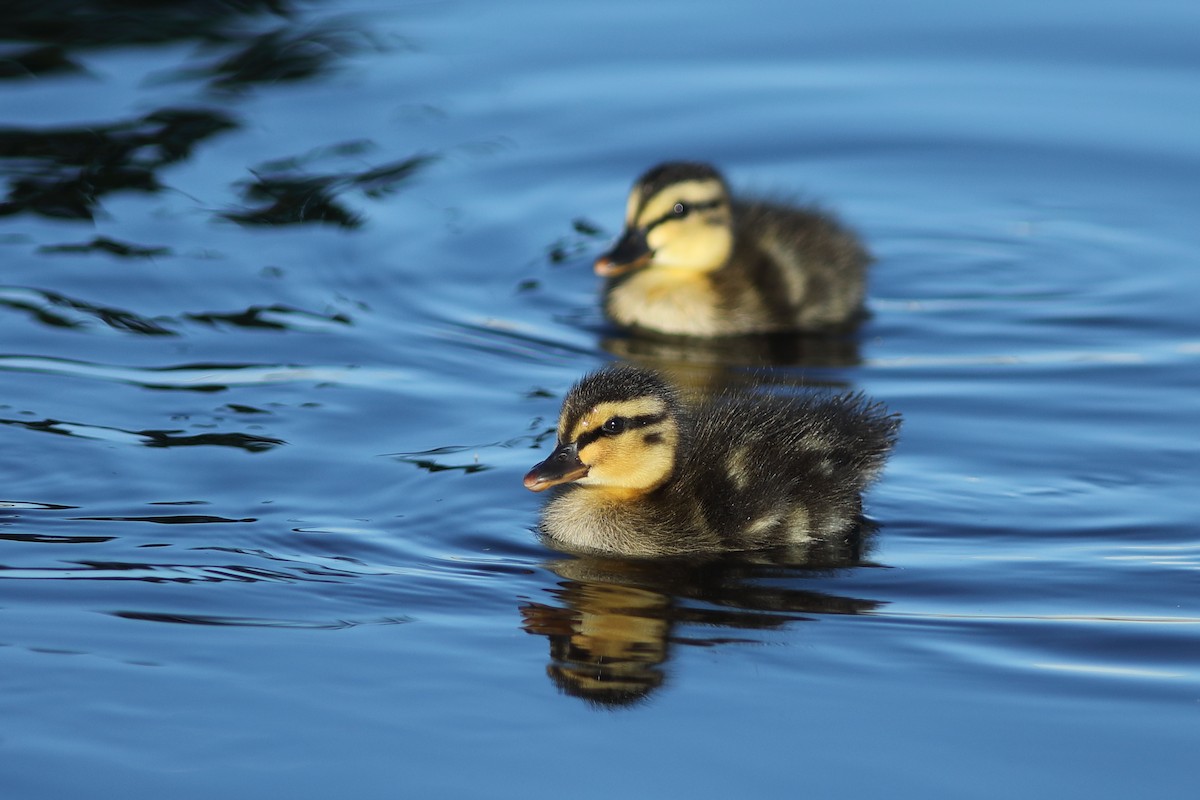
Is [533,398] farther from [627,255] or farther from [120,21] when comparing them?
[120,21]

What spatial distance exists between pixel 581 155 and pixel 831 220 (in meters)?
1.86

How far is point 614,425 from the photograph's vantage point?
5.48 meters

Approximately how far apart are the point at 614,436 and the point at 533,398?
51.2 inches

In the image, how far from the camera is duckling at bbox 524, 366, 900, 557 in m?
5.47

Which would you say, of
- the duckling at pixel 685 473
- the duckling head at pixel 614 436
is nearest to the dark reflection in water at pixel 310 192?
the duckling at pixel 685 473

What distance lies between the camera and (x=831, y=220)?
808 centimetres

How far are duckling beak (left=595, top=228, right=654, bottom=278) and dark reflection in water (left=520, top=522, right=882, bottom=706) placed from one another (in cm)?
244

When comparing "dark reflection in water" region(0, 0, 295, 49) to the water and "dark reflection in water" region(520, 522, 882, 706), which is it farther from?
"dark reflection in water" region(520, 522, 882, 706)

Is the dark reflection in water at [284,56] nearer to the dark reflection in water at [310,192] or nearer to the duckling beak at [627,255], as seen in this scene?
the dark reflection in water at [310,192]

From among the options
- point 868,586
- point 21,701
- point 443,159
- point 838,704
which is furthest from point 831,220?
point 21,701

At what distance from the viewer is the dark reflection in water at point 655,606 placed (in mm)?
4688

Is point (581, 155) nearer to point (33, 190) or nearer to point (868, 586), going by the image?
point (33, 190)

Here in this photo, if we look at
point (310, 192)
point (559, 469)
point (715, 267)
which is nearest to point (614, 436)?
point (559, 469)

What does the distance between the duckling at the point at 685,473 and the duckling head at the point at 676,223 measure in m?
2.18
